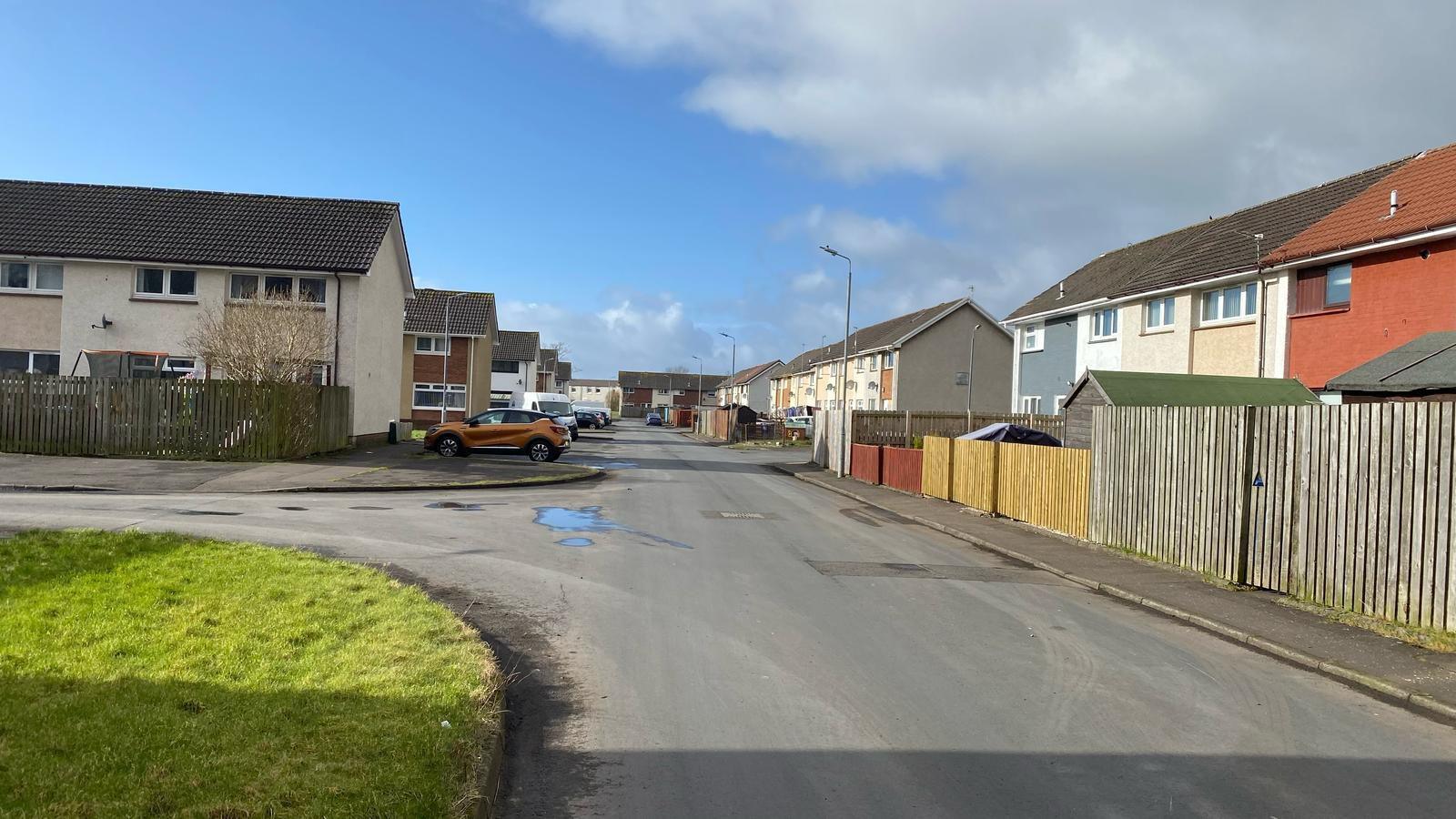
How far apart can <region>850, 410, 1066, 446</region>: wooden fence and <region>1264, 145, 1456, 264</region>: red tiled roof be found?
35.3 feet

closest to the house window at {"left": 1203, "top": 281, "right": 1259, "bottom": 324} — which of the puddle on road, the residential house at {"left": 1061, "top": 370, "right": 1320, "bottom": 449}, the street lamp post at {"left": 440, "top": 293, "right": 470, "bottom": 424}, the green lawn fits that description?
the residential house at {"left": 1061, "top": 370, "right": 1320, "bottom": 449}

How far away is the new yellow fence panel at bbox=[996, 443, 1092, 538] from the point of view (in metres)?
14.9

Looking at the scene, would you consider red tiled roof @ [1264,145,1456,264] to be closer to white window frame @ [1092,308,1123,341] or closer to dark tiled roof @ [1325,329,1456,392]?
dark tiled roof @ [1325,329,1456,392]

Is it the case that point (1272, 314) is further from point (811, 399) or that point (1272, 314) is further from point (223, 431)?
point (811, 399)

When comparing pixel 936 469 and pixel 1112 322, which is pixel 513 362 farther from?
pixel 936 469

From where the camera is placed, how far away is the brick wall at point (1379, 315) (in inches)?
719

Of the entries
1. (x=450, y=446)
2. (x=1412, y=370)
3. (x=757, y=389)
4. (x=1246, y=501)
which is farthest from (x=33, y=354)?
(x=757, y=389)

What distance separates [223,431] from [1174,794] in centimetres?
2380

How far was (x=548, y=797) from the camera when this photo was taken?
466 centimetres

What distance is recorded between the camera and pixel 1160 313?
28734mm

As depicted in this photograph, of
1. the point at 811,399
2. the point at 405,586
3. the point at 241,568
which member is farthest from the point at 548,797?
the point at 811,399

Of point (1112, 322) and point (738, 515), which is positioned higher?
point (1112, 322)

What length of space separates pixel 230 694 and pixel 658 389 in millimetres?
165652

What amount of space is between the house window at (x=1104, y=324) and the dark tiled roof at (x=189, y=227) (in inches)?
919
